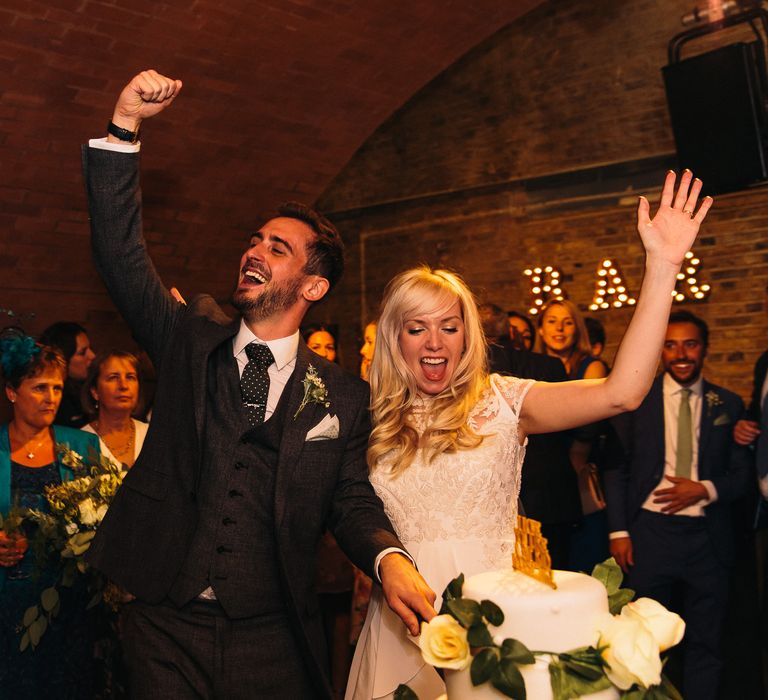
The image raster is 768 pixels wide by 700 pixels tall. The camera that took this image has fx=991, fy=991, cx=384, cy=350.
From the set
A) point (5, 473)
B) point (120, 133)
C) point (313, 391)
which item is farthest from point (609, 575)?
point (5, 473)

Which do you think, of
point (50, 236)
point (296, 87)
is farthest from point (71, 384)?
point (296, 87)

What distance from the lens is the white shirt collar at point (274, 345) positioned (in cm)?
269

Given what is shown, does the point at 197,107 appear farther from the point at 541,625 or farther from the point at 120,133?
the point at 541,625

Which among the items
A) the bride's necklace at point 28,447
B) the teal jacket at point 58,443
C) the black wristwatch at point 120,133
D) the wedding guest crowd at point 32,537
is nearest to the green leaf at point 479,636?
the black wristwatch at point 120,133

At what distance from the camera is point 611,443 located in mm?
5168

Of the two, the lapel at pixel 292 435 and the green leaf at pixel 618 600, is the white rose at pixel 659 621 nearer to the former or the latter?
the green leaf at pixel 618 600

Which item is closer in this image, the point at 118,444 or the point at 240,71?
the point at 118,444

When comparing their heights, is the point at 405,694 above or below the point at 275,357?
below

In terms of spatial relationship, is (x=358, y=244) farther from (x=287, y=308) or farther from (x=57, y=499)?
(x=287, y=308)

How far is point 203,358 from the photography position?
8.26 feet

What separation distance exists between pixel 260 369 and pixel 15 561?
204cm

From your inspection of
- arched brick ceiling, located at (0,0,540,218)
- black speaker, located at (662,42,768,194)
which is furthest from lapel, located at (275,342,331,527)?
black speaker, located at (662,42,768,194)

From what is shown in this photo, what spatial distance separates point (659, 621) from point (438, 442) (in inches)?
42.4

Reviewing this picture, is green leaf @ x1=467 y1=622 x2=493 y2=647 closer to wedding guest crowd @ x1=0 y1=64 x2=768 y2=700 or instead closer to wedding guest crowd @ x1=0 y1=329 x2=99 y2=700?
wedding guest crowd @ x1=0 y1=64 x2=768 y2=700
